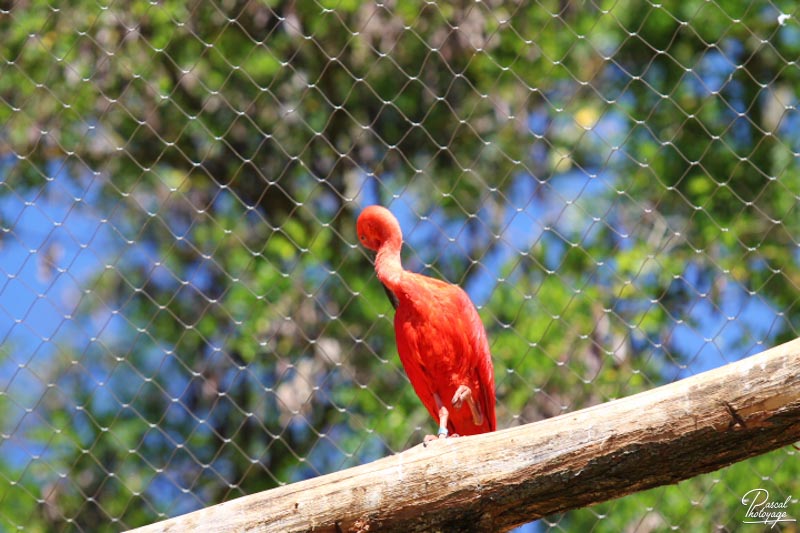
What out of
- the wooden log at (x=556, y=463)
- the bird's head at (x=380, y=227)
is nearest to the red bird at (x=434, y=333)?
the bird's head at (x=380, y=227)

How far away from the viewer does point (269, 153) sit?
450 centimetres

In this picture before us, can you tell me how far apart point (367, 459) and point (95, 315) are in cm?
127

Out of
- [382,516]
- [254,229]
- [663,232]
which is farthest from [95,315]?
[382,516]

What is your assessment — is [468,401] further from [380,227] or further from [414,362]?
[380,227]

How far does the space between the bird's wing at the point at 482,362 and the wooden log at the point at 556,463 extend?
26.4 inches

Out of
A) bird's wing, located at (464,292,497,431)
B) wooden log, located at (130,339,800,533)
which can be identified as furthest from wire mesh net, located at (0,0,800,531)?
wooden log, located at (130,339,800,533)

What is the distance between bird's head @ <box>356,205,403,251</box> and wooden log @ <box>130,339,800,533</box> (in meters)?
0.75

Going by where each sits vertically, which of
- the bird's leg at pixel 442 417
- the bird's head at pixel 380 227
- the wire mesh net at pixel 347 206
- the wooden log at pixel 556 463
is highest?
the wooden log at pixel 556 463

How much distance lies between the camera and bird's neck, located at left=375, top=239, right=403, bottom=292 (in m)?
2.77

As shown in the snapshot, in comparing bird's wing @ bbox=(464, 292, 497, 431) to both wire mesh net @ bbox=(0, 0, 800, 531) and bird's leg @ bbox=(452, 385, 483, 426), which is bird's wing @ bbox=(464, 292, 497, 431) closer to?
bird's leg @ bbox=(452, 385, 483, 426)

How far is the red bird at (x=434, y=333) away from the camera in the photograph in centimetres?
277

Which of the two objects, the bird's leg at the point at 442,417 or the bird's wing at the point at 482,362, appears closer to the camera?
the bird's leg at the point at 442,417

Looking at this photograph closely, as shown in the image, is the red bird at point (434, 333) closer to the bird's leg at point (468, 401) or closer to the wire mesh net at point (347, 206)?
the bird's leg at point (468, 401)

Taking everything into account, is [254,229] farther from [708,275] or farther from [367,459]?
[708,275]
